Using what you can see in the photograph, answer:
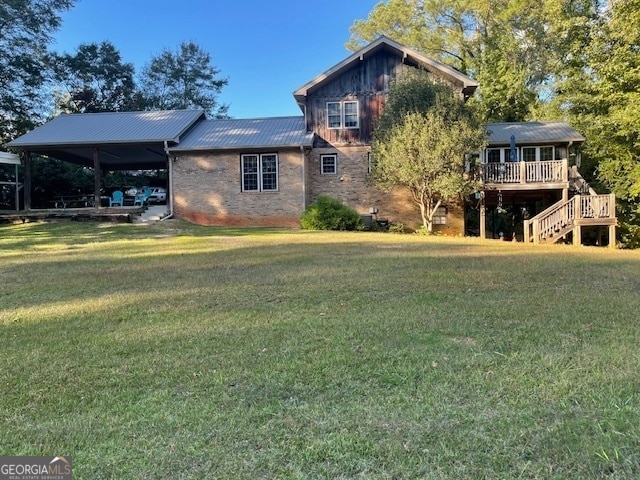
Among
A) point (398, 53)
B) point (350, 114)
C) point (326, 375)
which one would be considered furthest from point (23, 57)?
point (326, 375)

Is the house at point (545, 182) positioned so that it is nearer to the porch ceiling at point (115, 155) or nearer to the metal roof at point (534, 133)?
the metal roof at point (534, 133)

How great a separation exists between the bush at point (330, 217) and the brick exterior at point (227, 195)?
1.65 metres

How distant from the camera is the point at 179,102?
130ft

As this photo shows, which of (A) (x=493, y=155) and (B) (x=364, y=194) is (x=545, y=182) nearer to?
(A) (x=493, y=155)

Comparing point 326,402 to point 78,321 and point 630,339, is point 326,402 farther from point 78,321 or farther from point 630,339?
point 78,321

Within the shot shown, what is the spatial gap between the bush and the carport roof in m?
7.08

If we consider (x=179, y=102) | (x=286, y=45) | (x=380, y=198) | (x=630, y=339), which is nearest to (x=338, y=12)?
(x=286, y=45)

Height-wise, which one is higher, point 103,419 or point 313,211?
point 313,211

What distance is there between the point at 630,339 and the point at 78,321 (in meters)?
5.88

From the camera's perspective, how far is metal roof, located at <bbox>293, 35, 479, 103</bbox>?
19.1 metres
